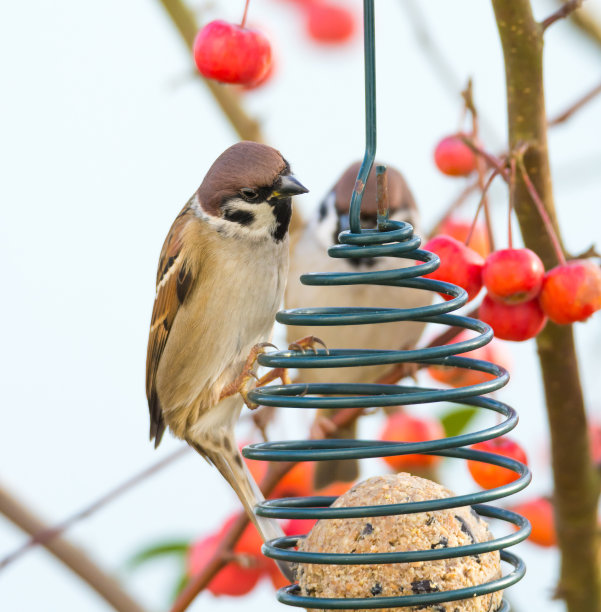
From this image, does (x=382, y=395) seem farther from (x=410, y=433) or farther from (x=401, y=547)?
(x=410, y=433)

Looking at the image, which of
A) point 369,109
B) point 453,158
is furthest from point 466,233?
point 369,109

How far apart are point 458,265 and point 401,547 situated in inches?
21.6

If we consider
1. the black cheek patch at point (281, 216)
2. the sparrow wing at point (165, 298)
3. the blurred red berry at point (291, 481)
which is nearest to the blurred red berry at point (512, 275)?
the black cheek patch at point (281, 216)

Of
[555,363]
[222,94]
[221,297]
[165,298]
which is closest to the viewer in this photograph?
[555,363]

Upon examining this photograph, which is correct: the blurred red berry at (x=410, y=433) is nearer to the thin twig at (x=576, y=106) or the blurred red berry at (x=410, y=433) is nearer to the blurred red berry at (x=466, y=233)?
the blurred red berry at (x=466, y=233)

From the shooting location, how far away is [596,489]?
2.28 meters

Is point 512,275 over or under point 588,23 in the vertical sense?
under

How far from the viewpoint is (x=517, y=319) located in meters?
1.76

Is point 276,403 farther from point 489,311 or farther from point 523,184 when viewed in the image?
point 523,184

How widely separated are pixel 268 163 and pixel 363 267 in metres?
0.82

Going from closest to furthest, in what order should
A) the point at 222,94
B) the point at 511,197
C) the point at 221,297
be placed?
the point at 511,197 → the point at 221,297 → the point at 222,94

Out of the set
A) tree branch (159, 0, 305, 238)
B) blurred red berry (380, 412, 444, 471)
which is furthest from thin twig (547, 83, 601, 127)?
tree branch (159, 0, 305, 238)

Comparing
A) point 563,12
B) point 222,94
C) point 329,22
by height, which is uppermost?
point 329,22

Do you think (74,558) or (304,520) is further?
(74,558)
